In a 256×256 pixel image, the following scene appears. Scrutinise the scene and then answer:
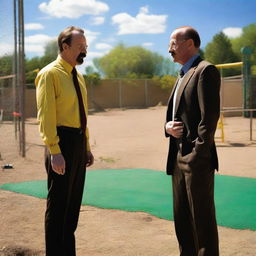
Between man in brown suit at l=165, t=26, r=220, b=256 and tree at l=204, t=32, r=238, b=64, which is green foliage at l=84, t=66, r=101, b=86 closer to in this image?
tree at l=204, t=32, r=238, b=64

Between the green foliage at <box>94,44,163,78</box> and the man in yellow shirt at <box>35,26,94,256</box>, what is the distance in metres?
64.9

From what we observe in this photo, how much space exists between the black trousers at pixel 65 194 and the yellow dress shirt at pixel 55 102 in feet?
0.29

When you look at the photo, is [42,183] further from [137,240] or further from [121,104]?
[121,104]

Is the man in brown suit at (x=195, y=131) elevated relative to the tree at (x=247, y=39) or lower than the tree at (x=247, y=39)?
lower

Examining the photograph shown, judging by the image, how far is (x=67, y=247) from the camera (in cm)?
326

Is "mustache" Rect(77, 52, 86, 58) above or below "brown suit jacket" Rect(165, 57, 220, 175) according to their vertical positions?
above

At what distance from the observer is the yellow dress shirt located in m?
2.93

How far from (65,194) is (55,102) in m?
0.65

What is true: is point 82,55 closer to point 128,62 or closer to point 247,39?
point 247,39

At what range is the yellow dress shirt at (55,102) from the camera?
2.93 m

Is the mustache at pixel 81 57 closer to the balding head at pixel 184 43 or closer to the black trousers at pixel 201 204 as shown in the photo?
the balding head at pixel 184 43

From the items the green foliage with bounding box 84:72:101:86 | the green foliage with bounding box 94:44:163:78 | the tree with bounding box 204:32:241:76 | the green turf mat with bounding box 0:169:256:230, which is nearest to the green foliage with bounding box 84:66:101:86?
the green foliage with bounding box 84:72:101:86

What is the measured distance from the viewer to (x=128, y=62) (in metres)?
69.0

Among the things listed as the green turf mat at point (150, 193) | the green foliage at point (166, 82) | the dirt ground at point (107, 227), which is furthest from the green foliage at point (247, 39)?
the green turf mat at point (150, 193)
